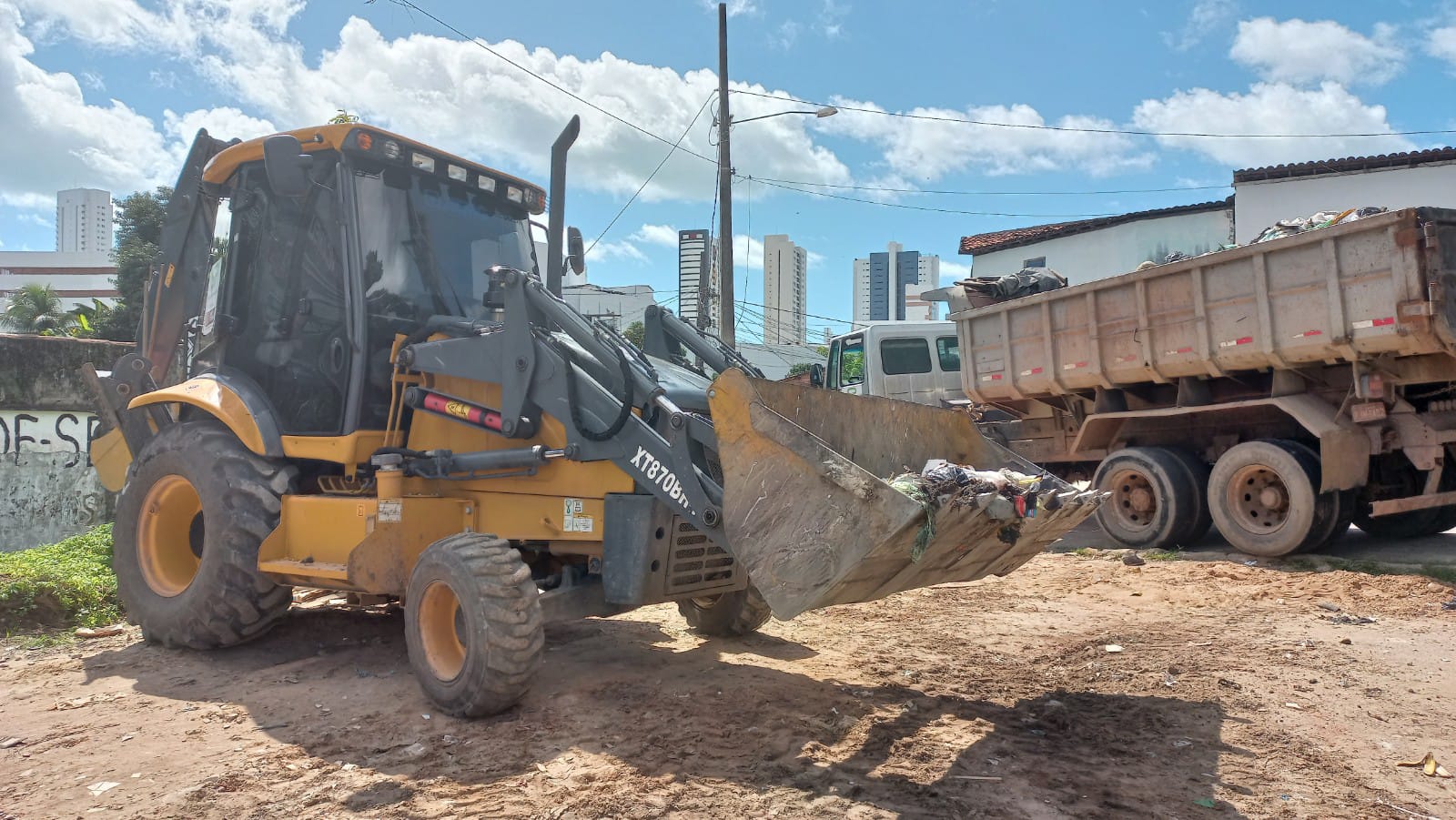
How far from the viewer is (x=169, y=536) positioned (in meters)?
5.86

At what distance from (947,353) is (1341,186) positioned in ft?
46.7

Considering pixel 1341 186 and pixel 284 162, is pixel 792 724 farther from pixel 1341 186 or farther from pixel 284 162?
pixel 1341 186

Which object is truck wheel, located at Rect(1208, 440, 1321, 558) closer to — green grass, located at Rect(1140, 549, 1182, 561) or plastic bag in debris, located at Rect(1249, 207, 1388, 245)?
green grass, located at Rect(1140, 549, 1182, 561)

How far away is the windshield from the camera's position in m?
5.27

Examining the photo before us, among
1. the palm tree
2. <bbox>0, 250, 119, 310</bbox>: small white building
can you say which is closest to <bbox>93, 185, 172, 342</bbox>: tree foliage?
the palm tree

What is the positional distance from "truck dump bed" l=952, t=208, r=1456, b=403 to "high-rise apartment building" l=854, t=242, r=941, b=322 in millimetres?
28534

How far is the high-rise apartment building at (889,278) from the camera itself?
39688mm

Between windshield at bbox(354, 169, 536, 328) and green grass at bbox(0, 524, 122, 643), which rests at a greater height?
windshield at bbox(354, 169, 536, 328)

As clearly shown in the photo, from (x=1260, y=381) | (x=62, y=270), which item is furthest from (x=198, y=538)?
(x=62, y=270)

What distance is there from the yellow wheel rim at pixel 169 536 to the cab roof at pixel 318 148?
1892 millimetres

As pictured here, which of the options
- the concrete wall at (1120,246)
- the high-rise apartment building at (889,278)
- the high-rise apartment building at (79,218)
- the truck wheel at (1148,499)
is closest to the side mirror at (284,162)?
the truck wheel at (1148,499)

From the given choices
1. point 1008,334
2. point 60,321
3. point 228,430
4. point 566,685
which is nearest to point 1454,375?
point 1008,334

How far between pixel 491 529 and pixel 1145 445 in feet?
23.0

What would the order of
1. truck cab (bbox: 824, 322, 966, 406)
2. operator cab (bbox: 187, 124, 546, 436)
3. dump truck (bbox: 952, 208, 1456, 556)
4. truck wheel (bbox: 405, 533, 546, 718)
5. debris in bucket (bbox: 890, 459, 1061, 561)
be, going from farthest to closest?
truck cab (bbox: 824, 322, 966, 406), dump truck (bbox: 952, 208, 1456, 556), operator cab (bbox: 187, 124, 546, 436), truck wheel (bbox: 405, 533, 546, 718), debris in bucket (bbox: 890, 459, 1061, 561)
